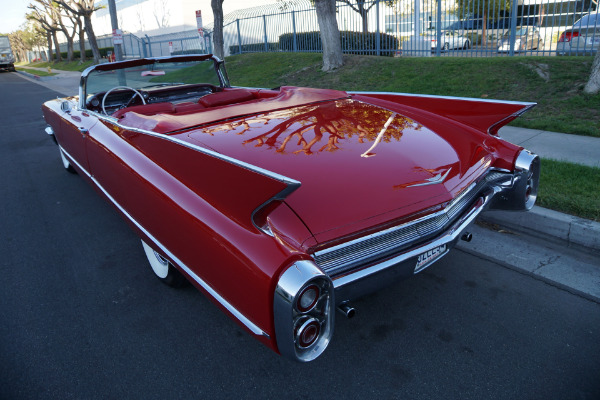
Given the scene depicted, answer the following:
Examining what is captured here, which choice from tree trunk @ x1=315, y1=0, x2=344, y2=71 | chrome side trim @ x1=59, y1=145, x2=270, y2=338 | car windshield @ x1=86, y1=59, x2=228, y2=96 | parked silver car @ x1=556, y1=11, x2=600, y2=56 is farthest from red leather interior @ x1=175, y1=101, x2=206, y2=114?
parked silver car @ x1=556, y1=11, x2=600, y2=56

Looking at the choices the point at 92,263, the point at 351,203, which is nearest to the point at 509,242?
the point at 351,203

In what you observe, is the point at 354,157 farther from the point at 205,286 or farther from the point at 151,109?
the point at 151,109

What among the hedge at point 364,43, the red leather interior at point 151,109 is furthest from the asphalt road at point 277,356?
the hedge at point 364,43

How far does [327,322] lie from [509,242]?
2260 mm

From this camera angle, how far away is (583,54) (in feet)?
30.9

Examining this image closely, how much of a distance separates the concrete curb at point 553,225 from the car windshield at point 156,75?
306 centimetres

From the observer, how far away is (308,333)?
72.0 inches

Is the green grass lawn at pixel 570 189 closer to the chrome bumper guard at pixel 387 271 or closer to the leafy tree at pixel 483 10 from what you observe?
the chrome bumper guard at pixel 387 271

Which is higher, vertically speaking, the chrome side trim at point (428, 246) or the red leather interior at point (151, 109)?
the red leather interior at point (151, 109)

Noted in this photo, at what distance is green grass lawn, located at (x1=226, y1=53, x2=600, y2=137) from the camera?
6.52 m

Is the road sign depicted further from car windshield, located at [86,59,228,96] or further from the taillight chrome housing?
the taillight chrome housing

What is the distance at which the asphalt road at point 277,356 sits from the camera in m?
2.19

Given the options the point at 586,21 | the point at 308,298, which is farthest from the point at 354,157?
the point at 586,21

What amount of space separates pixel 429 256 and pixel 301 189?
2.50ft
